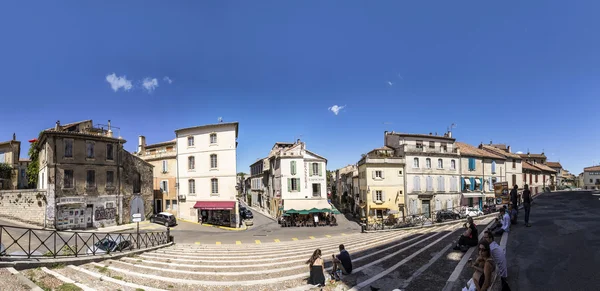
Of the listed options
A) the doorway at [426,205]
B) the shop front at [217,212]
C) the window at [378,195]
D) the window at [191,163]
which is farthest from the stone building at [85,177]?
the doorway at [426,205]

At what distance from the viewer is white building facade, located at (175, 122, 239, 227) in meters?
32.7

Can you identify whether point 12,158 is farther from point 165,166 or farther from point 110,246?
point 110,246

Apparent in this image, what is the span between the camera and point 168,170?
36.0 meters

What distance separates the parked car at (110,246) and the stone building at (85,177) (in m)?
8.13

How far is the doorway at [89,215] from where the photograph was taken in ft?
88.1

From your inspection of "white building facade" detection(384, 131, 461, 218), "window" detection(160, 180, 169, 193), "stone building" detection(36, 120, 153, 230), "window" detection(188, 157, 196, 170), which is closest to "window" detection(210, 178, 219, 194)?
"window" detection(188, 157, 196, 170)

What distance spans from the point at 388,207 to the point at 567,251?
2568 centimetres

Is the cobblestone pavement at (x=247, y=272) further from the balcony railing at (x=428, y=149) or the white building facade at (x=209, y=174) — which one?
the balcony railing at (x=428, y=149)

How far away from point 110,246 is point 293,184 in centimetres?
2368

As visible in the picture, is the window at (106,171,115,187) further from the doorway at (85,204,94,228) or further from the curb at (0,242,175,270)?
the curb at (0,242,175,270)

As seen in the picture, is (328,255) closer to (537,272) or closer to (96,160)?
(537,272)

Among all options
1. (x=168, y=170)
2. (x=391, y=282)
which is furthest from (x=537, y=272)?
(x=168, y=170)

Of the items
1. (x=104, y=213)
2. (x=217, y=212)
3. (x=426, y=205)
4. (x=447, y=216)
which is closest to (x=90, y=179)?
(x=104, y=213)

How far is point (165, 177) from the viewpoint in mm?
35938
